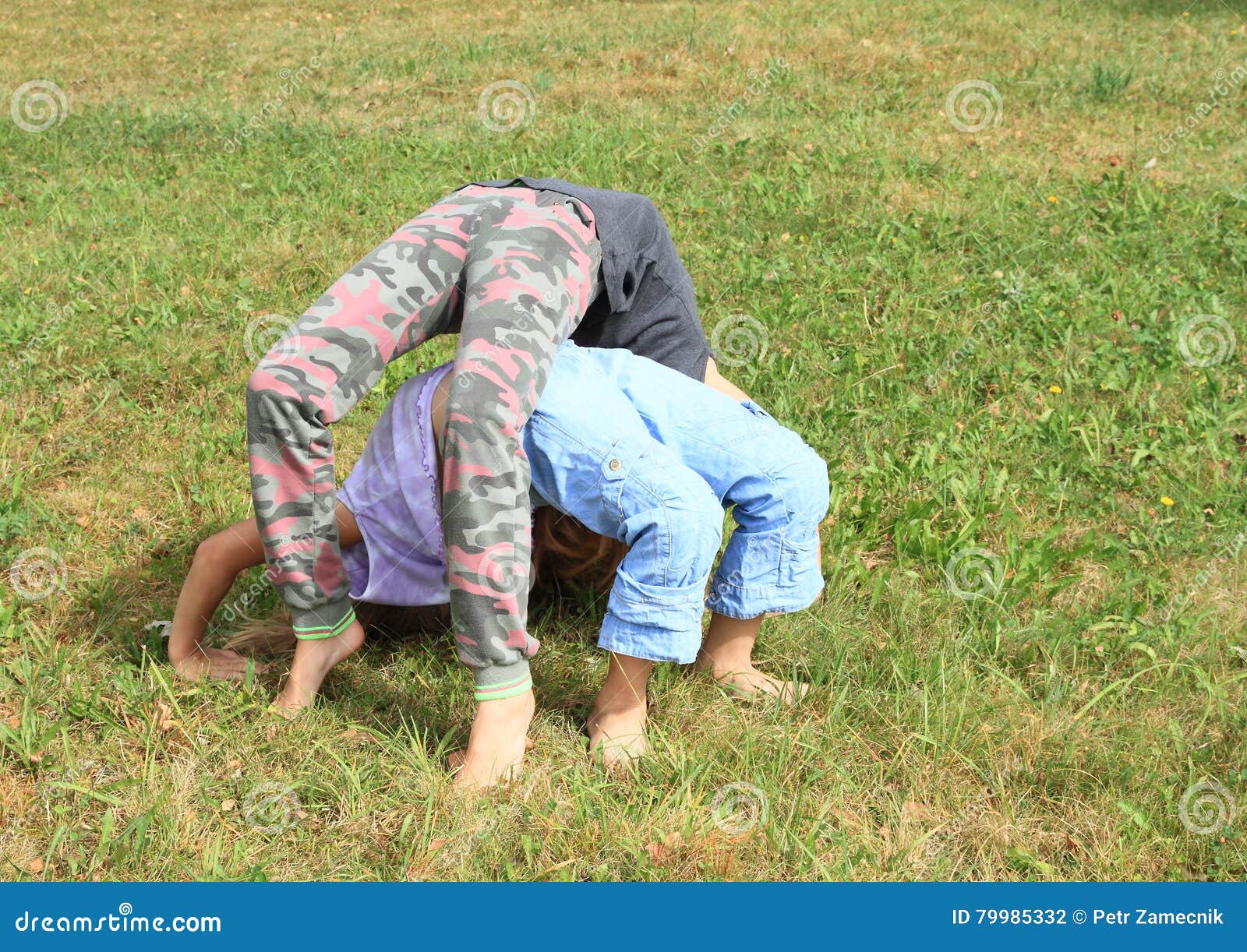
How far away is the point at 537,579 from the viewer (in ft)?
10.3

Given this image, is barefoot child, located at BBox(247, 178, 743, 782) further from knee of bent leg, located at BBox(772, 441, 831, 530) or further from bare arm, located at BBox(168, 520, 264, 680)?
knee of bent leg, located at BBox(772, 441, 831, 530)

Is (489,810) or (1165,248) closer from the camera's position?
(489,810)

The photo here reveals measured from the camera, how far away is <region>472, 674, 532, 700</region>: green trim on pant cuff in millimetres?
2443

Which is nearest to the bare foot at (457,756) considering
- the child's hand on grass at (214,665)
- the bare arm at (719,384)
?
the child's hand on grass at (214,665)

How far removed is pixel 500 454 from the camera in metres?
2.37

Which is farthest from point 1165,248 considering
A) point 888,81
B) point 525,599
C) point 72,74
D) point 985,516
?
point 72,74

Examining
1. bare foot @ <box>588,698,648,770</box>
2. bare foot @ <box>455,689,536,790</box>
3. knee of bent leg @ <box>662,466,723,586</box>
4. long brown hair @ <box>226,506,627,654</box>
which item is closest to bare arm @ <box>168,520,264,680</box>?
long brown hair @ <box>226,506,627,654</box>

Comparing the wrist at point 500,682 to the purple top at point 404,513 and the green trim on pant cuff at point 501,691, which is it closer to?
the green trim on pant cuff at point 501,691

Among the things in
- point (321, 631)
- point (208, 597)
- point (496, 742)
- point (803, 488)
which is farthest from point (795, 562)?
point (208, 597)

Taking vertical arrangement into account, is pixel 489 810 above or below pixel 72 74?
below

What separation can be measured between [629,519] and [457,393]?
0.44 metres

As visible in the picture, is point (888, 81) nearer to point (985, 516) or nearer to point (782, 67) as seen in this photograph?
point (782, 67)

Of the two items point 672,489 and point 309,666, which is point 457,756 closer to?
point 309,666

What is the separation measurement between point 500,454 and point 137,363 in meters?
2.73
